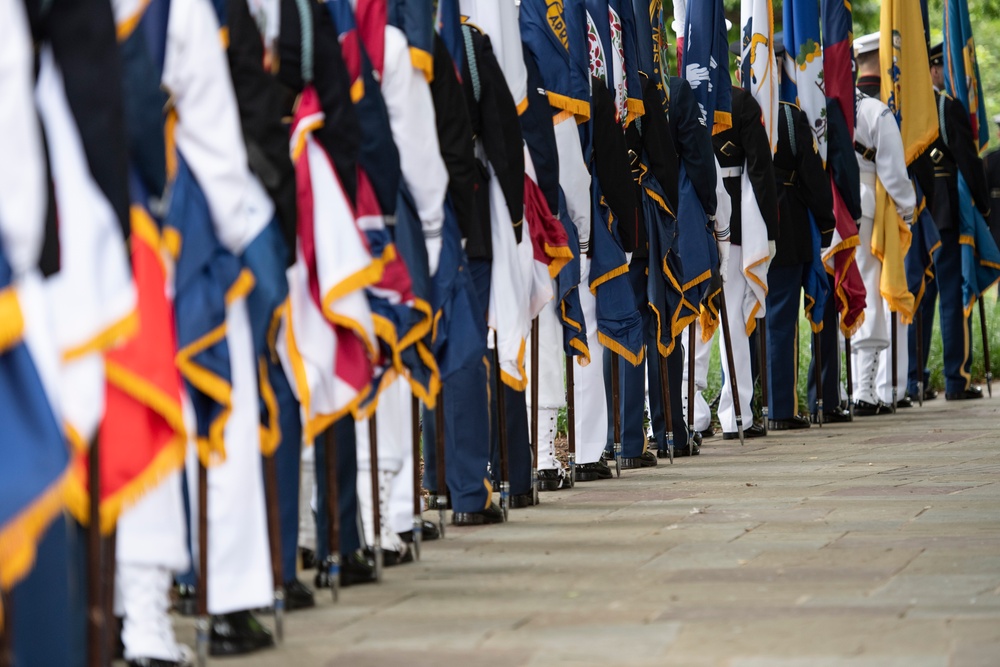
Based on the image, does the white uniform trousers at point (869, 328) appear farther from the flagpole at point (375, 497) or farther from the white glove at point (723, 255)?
the flagpole at point (375, 497)

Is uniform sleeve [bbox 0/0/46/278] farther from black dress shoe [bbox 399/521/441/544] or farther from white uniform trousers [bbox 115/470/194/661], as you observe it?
black dress shoe [bbox 399/521/441/544]

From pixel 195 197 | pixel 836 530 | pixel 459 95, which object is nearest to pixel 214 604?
pixel 195 197

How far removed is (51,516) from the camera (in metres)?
3.49

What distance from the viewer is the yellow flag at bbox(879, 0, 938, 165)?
534 inches

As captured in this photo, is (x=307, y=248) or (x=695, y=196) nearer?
(x=307, y=248)

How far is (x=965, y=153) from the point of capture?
1393 cm

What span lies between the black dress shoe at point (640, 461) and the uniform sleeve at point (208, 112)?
565 centimetres

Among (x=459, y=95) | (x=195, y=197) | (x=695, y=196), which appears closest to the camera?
(x=195, y=197)

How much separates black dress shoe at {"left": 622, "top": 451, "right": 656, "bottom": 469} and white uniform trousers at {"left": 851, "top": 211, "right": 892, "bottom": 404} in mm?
3319

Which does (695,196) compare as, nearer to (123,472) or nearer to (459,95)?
(459,95)

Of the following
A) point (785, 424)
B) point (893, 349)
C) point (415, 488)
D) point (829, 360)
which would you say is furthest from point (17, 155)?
point (893, 349)

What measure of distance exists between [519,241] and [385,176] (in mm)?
1730

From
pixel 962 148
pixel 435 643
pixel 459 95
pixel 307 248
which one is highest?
pixel 962 148

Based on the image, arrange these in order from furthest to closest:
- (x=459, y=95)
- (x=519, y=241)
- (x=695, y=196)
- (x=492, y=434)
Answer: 1. (x=695, y=196)
2. (x=492, y=434)
3. (x=519, y=241)
4. (x=459, y=95)
